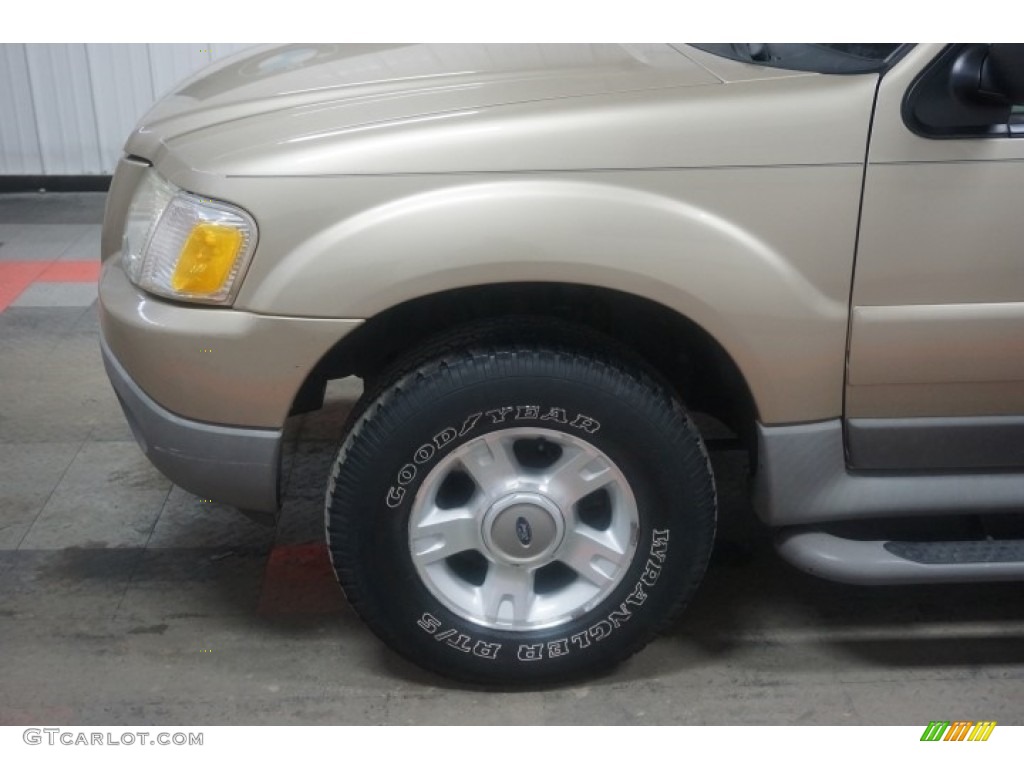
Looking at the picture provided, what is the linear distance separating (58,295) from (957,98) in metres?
4.40

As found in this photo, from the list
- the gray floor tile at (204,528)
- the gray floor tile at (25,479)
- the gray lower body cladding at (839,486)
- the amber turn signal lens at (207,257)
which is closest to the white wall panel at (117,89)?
the gray floor tile at (25,479)

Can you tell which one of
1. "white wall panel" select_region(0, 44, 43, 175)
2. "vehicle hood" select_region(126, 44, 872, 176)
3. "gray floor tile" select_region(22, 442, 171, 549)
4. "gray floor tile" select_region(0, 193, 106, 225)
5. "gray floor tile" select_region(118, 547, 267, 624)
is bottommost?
"gray floor tile" select_region(0, 193, 106, 225)

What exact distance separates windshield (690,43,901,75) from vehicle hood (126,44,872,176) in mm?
73

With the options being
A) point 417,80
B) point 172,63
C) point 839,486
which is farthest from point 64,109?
point 839,486

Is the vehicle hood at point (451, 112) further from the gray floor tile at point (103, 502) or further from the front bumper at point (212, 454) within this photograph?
the gray floor tile at point (103, 502)

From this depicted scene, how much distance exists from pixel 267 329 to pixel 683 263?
0.88 meters

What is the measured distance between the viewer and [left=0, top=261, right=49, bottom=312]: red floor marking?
18.4 feet

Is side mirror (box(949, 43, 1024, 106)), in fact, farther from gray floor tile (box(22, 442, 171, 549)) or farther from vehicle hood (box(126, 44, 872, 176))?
gray floor tile (box(22, 442, 171, 549))

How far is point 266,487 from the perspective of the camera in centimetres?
267

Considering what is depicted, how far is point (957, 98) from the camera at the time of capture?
2418 mm

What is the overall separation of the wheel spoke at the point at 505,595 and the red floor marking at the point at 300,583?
1.96 ft

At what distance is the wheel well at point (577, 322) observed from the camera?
8.63ft

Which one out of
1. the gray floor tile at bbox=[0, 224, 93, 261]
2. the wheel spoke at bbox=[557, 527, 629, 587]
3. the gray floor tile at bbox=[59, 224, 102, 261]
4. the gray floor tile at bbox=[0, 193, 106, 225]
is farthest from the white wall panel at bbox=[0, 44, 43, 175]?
the wheel spoke at bbox=[557, 527, 629, 587]

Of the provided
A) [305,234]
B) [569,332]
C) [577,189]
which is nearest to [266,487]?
[305,234]
